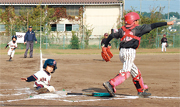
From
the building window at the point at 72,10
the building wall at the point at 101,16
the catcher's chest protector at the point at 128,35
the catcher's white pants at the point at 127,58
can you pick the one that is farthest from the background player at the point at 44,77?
the building window at the point at 72,10

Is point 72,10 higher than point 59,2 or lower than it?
lower

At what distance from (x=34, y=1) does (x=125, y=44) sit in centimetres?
3572

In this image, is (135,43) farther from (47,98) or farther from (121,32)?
(47,98)

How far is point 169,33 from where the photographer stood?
123 feet

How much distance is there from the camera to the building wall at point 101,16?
39531 millimetres

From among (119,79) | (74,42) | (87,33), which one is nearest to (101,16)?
(87,33)

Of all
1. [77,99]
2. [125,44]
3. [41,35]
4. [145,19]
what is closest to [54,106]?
[77,99]

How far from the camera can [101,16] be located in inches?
1563

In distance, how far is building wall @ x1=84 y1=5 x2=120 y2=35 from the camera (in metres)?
39.5

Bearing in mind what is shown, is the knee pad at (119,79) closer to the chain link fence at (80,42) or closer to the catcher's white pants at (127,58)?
the catcher's white pants at (127,58)

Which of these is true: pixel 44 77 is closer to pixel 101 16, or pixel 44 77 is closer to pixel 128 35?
pixel 128 35

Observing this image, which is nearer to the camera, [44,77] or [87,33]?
[44,77]

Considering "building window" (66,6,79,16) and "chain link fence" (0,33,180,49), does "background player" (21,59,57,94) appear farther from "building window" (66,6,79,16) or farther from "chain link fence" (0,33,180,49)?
"building window" (66,6,79,16)

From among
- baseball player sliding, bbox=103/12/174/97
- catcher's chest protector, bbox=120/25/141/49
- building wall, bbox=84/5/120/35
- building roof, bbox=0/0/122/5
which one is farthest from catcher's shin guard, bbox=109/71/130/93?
building roof, bbox=0/0/122/5
